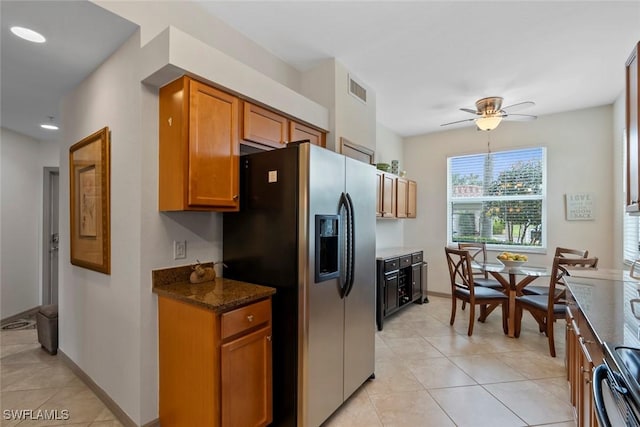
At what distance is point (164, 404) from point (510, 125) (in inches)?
219

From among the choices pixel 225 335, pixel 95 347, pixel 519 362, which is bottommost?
pixel 519 362

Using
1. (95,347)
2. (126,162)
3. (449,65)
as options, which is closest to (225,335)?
(126,162)

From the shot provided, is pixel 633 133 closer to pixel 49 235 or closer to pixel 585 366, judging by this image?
pixel 585 366

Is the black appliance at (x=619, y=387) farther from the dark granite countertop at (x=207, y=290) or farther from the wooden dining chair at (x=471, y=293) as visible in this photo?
the wooden dining chair at (x=471, y=293)

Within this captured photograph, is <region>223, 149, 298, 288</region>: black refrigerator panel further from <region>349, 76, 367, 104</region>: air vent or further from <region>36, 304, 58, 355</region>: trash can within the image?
<region>36, 304, 58, 355</region>: trash can

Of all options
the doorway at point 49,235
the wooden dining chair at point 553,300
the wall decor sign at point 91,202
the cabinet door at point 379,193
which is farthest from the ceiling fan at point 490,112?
the doorway at point 49,235

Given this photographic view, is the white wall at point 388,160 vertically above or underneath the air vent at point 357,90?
underneath

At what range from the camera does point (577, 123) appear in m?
4.21

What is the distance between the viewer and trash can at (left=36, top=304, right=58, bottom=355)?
Result: 9.82 ft

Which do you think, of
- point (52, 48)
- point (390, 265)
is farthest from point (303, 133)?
point (390, 265)

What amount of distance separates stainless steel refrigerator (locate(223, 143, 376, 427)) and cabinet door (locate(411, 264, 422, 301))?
97.4 inches

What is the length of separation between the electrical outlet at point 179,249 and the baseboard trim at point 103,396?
1.06m

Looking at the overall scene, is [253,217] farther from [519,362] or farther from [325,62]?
[519,362]

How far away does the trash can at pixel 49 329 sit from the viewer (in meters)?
2.99
